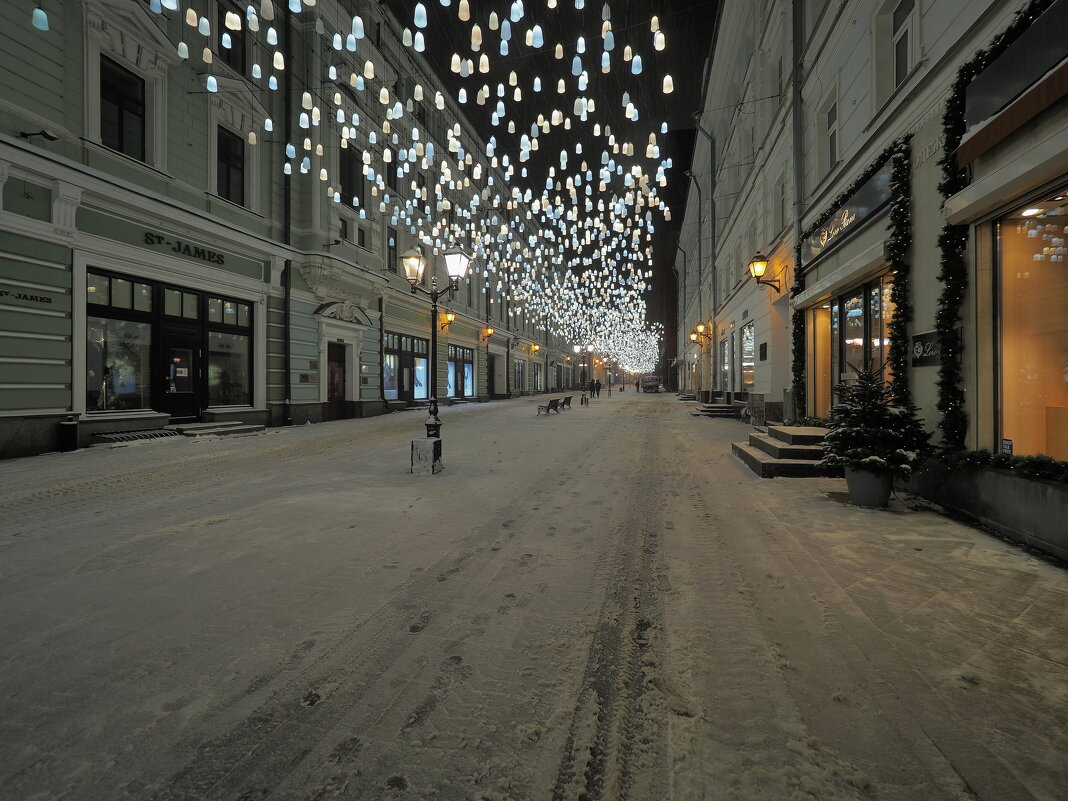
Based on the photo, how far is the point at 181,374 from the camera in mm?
13336

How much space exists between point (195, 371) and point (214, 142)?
647cm

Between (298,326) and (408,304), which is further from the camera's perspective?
(408,304)

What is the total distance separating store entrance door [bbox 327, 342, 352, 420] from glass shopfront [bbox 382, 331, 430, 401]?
2416 millimetres

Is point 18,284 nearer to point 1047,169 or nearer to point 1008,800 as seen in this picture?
point 1008,800

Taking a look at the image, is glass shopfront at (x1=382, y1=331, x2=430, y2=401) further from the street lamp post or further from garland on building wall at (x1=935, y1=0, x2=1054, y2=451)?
garland on building wall at (x1=935, y1=0, x2=1054, y2=451)

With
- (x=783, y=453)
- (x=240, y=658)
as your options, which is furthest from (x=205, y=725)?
(x=783, y=453)

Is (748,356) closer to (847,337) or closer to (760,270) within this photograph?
(760,270)

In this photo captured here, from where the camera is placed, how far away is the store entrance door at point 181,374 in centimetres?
1288

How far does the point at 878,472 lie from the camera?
5.61 m

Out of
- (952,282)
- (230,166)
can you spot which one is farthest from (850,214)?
(230,166)

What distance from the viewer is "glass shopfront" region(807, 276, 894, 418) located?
827 cm

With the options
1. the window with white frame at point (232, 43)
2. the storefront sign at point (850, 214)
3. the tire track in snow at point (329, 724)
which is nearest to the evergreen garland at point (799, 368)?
the storefront sign at point (850, 214)

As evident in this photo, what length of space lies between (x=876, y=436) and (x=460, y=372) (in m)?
27.2

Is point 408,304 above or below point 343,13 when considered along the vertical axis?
below
